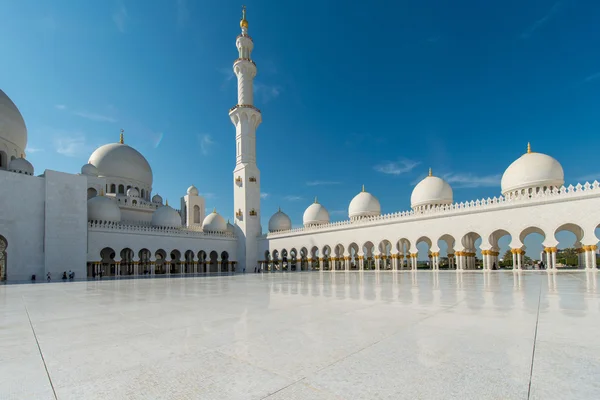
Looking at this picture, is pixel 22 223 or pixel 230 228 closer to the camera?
pixel 22 223

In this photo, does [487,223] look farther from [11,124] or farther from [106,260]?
[11,124]

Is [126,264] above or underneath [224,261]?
above

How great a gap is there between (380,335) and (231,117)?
2950cm

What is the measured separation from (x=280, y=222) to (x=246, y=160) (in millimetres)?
6383

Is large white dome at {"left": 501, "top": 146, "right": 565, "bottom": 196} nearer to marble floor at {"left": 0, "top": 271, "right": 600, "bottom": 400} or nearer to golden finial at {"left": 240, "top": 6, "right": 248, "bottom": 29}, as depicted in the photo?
marble floor at {"left": 0, "top": 271, "right": 600, "bottom": 400}

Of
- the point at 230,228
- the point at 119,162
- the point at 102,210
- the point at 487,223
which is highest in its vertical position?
the point at 119,162

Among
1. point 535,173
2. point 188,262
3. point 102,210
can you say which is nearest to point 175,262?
point 188,262

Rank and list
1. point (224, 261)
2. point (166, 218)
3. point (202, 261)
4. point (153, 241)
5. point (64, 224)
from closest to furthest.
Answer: point (64, 224) → point (153, 241) → point (166, 218) → point (202, 261) → point (224, 261)

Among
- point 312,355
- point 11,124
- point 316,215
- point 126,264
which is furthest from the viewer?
point 316,215

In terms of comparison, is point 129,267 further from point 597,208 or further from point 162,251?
point 597,208

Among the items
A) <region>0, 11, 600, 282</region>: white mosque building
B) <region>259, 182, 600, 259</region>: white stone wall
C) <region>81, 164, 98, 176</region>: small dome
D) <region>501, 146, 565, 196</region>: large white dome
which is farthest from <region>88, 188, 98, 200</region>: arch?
<region>501, 146, 565, 196</region>: large white dome

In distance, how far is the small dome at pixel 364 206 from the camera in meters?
28.9

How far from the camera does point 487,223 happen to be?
19250 millimetres

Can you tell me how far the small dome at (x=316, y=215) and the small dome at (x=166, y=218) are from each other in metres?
10.5
